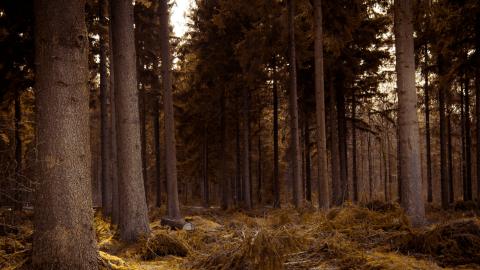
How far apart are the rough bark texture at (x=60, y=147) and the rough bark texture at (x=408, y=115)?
21.2ft

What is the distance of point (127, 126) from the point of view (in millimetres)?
9102

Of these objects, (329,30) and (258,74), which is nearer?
(329,30)

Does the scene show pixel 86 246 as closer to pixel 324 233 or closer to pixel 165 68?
pixel 324 233

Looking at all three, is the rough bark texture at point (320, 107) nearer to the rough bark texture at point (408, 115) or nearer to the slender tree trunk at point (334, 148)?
the rough bark texture at point (408, 115)

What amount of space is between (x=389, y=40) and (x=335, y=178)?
6.81 meters

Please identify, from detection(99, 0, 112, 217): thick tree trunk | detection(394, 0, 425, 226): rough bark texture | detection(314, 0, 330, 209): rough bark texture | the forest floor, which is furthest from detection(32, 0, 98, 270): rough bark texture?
detection(99, 0, 112, 217): thick tree trunk

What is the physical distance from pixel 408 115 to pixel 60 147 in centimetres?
674

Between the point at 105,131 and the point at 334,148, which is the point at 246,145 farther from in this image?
the point at 105,131

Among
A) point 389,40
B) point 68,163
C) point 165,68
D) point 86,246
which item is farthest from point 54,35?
point 389,40

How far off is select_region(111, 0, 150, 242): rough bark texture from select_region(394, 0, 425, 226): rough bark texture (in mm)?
5668

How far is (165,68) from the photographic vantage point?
43.3 feet

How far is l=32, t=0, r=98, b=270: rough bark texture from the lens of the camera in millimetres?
4906

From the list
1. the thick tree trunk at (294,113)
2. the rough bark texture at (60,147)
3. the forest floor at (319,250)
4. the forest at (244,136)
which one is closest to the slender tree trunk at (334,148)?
the forest at (244,136)

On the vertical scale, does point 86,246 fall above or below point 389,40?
below
